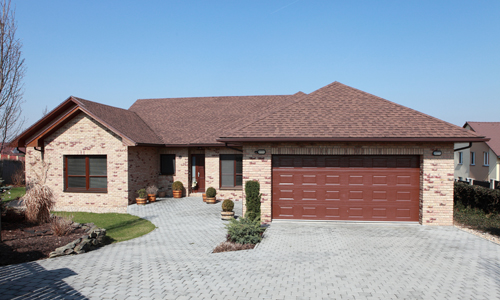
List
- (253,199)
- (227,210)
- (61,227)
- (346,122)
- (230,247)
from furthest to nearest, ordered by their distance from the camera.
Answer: (227,210) < (346,122) < (253,199) < (61,227) < (230,247)

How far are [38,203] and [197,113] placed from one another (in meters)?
12.3

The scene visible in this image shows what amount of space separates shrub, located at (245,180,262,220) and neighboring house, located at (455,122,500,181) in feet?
74.1

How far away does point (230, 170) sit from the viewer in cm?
1808

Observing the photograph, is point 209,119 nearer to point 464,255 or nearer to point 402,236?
point 402,236

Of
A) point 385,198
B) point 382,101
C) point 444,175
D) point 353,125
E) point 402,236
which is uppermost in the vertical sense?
point 382,101

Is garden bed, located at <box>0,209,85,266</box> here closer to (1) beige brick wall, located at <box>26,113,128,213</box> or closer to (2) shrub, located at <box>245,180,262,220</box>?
(1) beige brick wall, located at <box>26,113,128,213</box>

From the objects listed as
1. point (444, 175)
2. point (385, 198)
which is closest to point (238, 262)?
point (385, 198)

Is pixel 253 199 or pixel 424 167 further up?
pixel 424 167

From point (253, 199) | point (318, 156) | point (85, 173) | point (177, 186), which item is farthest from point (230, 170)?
point (85, 173)

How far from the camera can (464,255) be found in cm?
802

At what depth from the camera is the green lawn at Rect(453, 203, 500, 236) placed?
11219 millimetres

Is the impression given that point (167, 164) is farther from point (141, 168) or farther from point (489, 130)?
point (489, 130)

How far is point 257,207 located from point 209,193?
18.2ft

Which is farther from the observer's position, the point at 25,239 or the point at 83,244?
the point at 25,239
